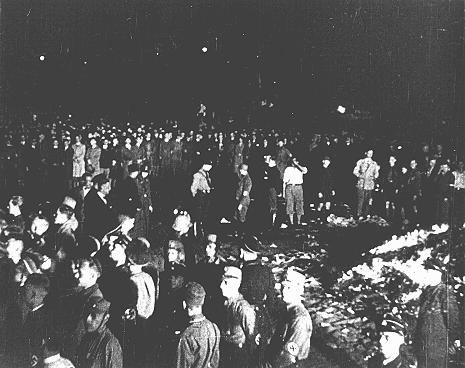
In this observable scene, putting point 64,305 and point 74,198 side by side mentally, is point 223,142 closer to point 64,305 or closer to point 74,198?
point 74,198

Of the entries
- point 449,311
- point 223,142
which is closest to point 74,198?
point 223,142

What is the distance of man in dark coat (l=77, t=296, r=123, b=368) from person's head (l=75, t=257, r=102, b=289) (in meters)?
0.18

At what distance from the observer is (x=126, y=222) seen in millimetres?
5449

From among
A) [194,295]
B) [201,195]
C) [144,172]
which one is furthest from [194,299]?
[144,172]

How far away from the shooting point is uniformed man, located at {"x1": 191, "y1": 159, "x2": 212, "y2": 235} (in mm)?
5465

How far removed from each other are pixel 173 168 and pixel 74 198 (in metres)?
1.15

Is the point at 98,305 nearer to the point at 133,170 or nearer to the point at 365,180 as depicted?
the point at 133,170

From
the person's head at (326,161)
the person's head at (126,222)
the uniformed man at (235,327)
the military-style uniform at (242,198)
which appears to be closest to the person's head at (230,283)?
the uniformed man at (235,327)

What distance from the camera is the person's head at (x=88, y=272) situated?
4430mm

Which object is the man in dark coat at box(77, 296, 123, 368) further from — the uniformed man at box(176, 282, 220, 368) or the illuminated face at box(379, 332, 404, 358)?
the illuminated face at box(379, 332, 404, 358)

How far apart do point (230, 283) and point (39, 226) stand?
2137 millimetres

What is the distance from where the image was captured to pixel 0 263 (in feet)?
16.0

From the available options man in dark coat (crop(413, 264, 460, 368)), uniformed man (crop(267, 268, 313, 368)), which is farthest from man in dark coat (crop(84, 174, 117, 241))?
man in dark coat (crop(413, 264, 460, 368))

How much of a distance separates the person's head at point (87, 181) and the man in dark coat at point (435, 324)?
3.80m
